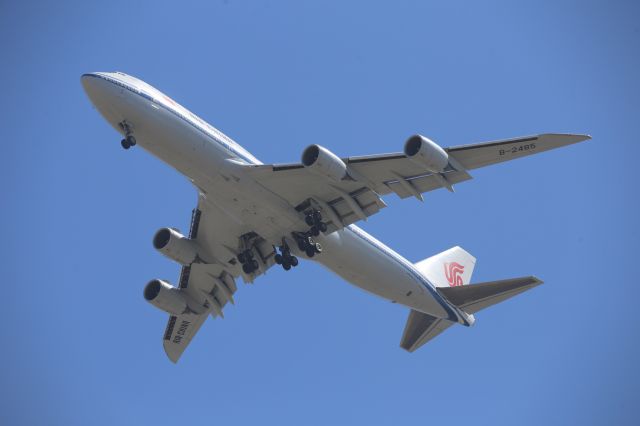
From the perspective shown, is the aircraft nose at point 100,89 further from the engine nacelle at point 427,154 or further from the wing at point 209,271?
the engine nacelle at point 427,154

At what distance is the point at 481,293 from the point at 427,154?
11.5m

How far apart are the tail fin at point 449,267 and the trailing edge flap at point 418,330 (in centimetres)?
199

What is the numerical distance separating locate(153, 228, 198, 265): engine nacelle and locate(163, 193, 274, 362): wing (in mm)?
551

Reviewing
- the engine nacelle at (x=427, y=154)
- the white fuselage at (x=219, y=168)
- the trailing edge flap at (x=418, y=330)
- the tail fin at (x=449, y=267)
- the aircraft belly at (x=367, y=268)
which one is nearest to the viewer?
the engine nacelle at (x=427, y=154)

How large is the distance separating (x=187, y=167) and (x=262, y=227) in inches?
174

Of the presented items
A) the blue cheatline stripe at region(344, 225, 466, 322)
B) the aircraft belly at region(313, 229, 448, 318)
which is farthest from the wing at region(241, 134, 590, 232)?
the blue cheatline stripe at region(344, 225, 466, 322)

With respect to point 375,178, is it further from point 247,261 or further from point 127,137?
point 127,137

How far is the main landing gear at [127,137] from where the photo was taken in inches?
1228

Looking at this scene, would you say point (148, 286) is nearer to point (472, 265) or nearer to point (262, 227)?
point (262, 227)

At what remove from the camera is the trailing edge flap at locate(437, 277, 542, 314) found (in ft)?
123

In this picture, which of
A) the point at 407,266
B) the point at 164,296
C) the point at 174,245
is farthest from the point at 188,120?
the point at 407,266

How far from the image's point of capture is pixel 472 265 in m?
44.9

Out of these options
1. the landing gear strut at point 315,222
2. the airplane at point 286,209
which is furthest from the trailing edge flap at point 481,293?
the landing gear strut at point 315,222

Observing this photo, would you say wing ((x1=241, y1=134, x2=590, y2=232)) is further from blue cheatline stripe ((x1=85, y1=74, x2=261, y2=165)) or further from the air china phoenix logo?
the air china phoenix logo
